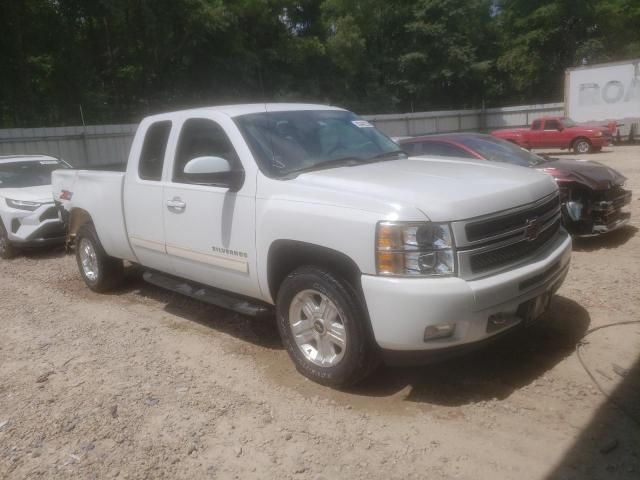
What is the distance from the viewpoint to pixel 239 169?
14.2 feet

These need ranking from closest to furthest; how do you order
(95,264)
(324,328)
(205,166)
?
(324,328) < (205,166) < (95,264)

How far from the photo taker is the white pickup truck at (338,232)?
336cm

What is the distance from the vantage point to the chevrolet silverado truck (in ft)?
72.7

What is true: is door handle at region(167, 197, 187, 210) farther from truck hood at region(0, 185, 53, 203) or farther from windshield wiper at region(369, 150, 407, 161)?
truck hood at region(0, 185, 53, 203)

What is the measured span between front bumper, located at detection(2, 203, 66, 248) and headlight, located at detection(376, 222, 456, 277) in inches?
276

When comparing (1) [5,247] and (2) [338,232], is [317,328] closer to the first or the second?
(2) [338,232]

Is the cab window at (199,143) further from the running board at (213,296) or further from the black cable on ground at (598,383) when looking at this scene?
the black cable on ground at (598,383)

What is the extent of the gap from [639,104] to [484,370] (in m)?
24.9

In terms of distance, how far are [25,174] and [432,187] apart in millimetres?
8536

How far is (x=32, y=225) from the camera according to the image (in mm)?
8781

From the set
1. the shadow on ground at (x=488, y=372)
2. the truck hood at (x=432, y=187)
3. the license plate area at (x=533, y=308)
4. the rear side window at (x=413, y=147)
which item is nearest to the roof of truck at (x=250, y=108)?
the truck hood at (x=432, y=187)

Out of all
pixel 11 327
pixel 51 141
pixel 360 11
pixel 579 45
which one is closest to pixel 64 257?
pixel 11 327

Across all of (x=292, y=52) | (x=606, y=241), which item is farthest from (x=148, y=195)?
(x=292, y=52)

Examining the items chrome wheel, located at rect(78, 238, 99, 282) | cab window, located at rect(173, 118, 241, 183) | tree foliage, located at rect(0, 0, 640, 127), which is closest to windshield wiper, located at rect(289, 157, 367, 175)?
cab window, located at rect(173, 118, 241, 183)
